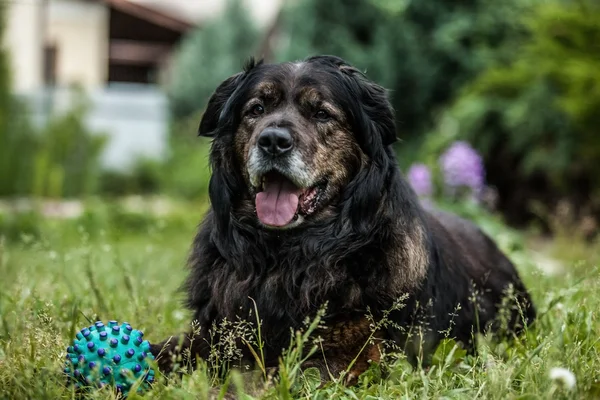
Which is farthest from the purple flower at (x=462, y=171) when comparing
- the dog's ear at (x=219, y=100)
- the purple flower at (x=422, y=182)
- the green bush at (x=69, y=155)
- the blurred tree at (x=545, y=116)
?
the green bush at (x=69, y=155)

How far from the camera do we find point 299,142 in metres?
3.71

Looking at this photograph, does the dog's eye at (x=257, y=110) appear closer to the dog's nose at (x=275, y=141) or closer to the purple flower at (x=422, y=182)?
the dog's nose at (x=275, y=141)

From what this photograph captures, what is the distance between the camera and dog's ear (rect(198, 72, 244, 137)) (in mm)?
4086

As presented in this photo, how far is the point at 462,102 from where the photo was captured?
35.9 ft

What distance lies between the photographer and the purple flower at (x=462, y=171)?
8578mm

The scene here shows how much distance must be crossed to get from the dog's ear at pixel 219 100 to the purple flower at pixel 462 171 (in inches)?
194

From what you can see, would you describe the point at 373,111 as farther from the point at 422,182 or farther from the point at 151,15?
the point at 151,15

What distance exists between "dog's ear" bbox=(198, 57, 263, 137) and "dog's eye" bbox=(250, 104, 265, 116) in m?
0.16

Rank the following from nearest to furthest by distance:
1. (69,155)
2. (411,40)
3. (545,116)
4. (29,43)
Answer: (545,116)
(69,155)
(411,40)
(29,43)

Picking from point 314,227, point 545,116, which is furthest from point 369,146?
point 545,116

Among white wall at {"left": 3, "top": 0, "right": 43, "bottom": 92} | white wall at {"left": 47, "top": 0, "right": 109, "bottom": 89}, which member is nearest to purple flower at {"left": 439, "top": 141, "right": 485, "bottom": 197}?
white wall at {"left": 3, "top": 0, "right": 43, "bottom": 92}

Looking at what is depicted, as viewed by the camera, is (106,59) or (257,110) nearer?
(257,110)

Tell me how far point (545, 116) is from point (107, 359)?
7999 mm

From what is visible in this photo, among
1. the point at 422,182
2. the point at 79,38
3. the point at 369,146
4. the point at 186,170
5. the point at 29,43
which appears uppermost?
the point at 79,38
